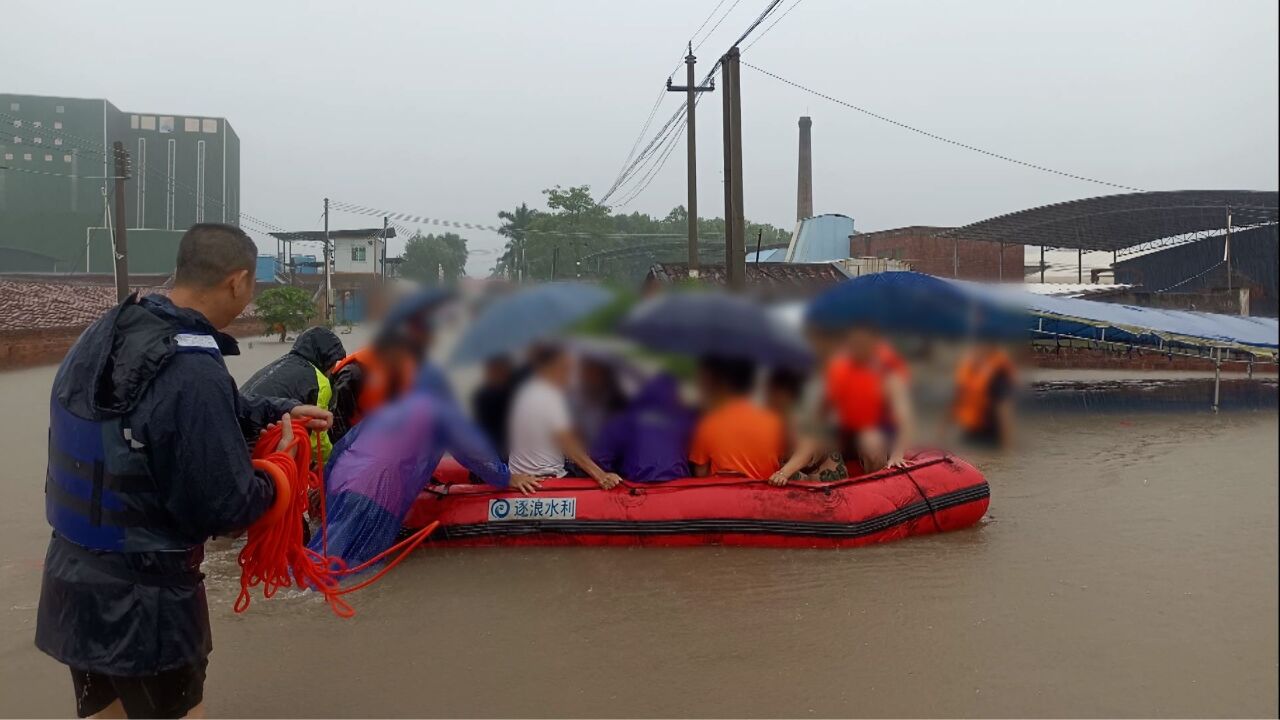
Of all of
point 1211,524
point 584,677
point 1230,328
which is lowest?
point 584,677

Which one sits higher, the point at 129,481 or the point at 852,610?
the point at 129,481

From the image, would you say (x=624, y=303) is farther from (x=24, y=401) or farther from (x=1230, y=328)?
(x=24, y=401)

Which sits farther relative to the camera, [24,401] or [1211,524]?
[24,401]

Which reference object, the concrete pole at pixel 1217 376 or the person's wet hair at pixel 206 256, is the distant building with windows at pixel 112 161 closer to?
the person's wet hair at pixel 206 256

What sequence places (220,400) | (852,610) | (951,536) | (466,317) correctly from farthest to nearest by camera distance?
(951,536) → (852,610) → (220,400) → (466,317)

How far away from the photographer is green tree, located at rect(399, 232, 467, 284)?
141 centimetres

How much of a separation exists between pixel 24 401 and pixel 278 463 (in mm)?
14249

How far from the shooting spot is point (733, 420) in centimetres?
140

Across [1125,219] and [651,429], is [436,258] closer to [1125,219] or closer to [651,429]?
[651,429]

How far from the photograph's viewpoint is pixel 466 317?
1310 millimetres

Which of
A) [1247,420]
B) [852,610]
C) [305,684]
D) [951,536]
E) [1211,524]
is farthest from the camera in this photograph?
[951,536]

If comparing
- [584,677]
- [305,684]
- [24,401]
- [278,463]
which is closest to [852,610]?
[584,677]

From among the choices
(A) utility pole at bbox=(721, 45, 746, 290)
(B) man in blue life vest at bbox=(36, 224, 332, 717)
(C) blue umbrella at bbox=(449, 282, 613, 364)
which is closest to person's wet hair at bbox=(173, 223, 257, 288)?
(B) man in blue life vest at bbox=(36, 224, 332, 717)

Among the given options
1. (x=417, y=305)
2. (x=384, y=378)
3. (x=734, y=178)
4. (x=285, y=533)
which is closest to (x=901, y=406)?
(x=417, y=305)
